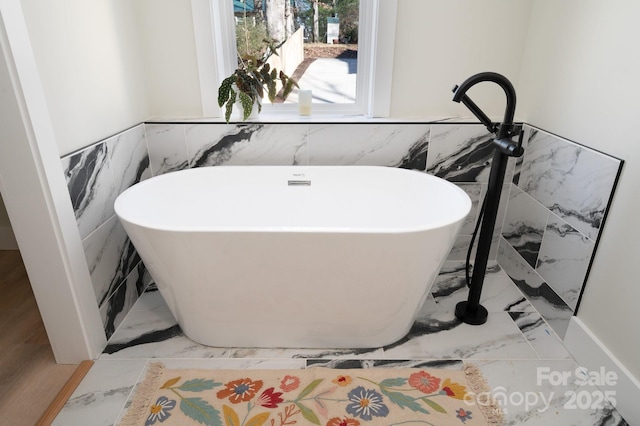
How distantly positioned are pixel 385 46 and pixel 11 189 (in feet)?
5.75

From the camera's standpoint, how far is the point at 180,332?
1782mm

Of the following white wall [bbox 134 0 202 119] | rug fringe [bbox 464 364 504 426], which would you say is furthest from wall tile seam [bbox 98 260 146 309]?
rug fringe [bbox 464 364 504 426]

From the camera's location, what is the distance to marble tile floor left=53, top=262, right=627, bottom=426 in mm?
1406

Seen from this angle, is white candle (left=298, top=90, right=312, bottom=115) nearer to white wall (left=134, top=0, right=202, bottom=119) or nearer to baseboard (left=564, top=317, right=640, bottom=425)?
white wall (left=134, top=0, right=202, bottom=119)

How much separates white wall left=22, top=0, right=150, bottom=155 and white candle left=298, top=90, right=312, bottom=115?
0.85 metres

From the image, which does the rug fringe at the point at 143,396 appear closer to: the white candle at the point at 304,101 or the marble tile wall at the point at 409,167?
the marble tile wall at the point at 409,167

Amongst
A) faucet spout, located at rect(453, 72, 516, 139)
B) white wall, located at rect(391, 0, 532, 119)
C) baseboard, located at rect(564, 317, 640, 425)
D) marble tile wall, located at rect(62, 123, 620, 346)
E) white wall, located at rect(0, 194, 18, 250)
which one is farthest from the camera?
white wall, located at rect(0, 194, 18, 250)

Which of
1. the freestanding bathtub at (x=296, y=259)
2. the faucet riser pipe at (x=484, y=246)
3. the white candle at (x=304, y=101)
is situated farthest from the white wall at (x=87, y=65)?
the faucet riser pipe at (x=484, y=246)

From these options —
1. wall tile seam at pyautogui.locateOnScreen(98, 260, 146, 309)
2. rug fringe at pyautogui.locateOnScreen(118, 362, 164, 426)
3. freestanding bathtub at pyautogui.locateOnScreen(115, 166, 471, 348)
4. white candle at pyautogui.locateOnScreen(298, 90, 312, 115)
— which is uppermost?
white candle at pyautogui.locateOnScreen(298, 90, 312, 115)

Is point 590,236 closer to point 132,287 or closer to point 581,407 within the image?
point 581,407

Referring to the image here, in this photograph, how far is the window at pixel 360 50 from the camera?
6.62 ft

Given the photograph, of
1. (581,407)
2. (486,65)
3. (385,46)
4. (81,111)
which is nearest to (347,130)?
(385,46)

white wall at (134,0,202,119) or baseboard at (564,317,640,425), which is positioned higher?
white wall at (134,0,202,119)

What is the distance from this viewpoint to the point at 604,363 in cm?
Answer: 146
